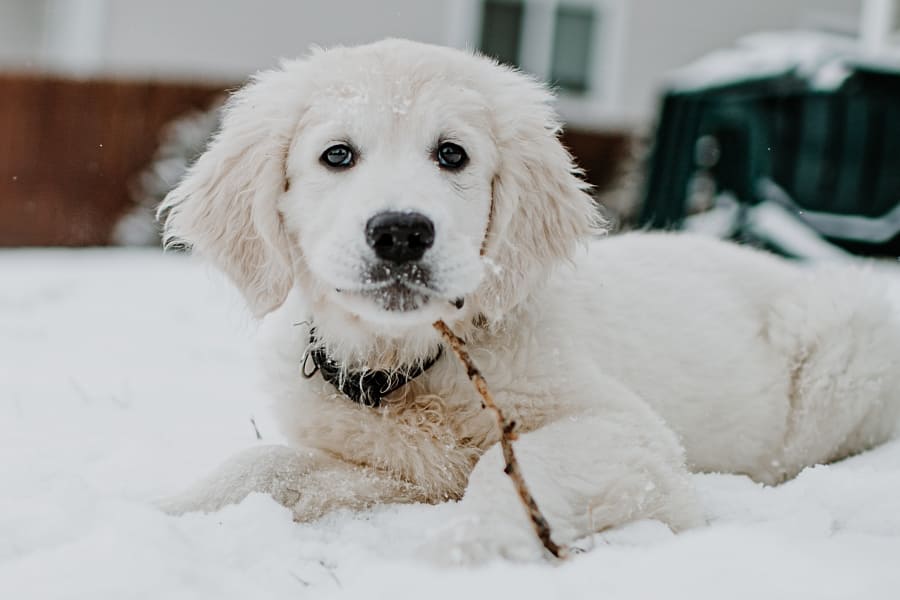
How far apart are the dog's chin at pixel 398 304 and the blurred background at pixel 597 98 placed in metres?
2.39

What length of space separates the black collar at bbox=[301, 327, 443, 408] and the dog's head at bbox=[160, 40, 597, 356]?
13 centimetres

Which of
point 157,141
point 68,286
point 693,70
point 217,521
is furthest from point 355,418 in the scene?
point 157,141

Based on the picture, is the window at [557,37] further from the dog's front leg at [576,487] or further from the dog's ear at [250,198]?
the dog's front leg at [576,487]

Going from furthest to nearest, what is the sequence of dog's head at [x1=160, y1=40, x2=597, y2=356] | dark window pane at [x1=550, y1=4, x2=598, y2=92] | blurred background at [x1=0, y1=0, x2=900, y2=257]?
1. dark window pane at [x1=550, y1=4, x2=598, y2=92]
2. blurred background at [x1=0, y1=0, x2=900, y2=257]
3. dog's head at [x1=160, y1=40, x2=597, y2=356]

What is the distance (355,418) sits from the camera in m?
2.70

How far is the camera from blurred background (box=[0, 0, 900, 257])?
24.5ft

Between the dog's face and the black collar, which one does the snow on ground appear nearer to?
the black collar

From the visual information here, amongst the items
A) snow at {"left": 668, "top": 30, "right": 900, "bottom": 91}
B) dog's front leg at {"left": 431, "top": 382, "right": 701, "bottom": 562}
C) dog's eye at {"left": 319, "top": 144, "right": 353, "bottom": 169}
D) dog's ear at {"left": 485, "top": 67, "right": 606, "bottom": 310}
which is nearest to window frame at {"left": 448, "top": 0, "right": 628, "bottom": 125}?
snow at {"left": 668, "top": 30, "right": 900, "bottom": 91}

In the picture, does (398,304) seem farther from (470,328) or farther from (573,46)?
(573,46)

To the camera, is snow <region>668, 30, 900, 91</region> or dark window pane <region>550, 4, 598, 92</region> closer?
snow <region>668, 30, 900, 91</region>

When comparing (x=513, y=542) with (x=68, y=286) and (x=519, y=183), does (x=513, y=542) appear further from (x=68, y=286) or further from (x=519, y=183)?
(x=68, y=286)

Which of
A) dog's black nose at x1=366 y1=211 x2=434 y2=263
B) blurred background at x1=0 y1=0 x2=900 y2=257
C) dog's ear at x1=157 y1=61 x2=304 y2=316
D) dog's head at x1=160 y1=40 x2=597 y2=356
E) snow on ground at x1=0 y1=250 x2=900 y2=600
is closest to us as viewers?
snow on ground at x1=0 y1=250 x2=900 y2=600

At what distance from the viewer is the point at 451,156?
2.81 m

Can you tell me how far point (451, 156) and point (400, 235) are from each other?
0.52 meters
